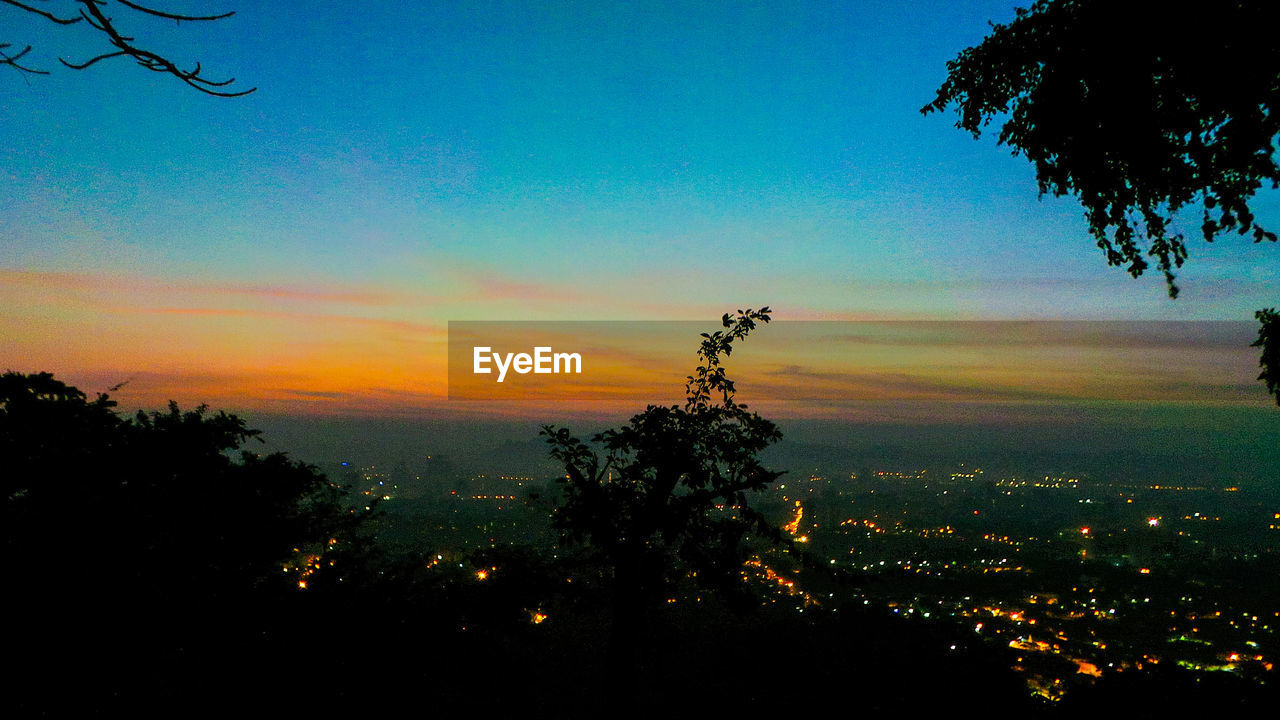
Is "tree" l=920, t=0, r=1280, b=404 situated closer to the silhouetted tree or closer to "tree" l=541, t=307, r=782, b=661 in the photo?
"tree" l=541, t=307, r=782, b=661

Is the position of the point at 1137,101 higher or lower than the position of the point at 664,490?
higher

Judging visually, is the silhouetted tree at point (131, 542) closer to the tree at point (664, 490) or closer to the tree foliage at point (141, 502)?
the tree foliage at point (141, 502)

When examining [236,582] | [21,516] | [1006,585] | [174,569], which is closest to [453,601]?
[236,582]

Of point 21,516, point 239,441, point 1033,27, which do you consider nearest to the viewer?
point 1033,27

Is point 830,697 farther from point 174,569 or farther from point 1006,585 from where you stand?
point 1006,585

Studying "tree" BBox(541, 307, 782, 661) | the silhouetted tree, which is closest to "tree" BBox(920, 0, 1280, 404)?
"tree" BBox(541, 307, 782, 661)

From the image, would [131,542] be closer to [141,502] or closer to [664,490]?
[141,502]

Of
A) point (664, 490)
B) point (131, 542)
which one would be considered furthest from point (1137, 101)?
point (131, 542)

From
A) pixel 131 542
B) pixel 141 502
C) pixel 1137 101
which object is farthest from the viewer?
pixel 141 502
